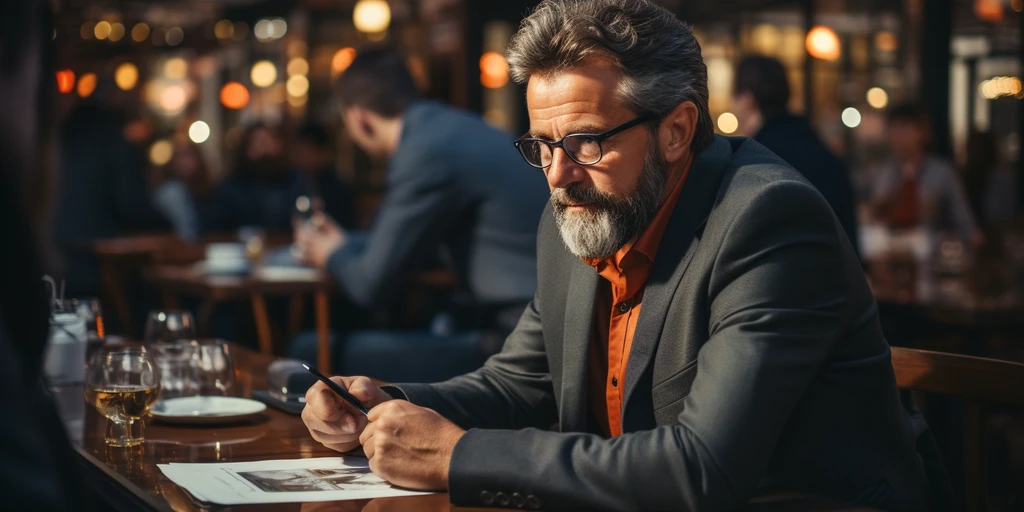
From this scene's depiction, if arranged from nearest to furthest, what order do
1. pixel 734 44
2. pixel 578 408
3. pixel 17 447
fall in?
pixel 17 447 → pixel 578 408 → pixel 734 44

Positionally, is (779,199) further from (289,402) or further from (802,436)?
(289,402)

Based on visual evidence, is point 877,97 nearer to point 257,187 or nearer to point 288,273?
point 257,187

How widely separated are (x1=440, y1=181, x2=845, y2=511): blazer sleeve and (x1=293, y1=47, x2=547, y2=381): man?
2.28 m

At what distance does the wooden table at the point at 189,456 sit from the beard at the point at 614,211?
492 mm

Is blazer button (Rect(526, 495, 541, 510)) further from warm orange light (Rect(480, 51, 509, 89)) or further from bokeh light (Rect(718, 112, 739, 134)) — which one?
bokeh light (Rect(718, 112, 739, 134))

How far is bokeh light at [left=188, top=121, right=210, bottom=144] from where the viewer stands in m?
23.0

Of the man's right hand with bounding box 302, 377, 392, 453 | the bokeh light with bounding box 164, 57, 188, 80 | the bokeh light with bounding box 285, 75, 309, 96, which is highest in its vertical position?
the bokeh light with bounding box 164, 57, 188, 80

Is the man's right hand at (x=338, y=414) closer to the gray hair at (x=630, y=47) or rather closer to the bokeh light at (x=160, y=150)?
the gray hair at (x=630, y=47)

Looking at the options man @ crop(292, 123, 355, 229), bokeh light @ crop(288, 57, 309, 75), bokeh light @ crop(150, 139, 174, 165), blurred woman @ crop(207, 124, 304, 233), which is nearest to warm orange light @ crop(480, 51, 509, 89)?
man @ crop(292, 123, 355, 229)

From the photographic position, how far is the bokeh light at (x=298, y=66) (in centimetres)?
1362

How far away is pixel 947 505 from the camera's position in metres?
1.80

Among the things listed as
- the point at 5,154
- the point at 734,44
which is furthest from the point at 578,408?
the point at 734,44

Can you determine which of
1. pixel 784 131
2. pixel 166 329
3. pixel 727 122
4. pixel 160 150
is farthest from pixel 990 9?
pixel 160 150

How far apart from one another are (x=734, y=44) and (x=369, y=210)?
14.2 ft
